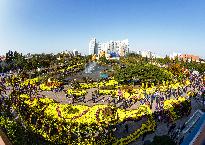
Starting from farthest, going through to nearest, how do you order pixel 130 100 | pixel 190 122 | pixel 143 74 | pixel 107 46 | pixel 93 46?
1. pixel 93 46
2. pixel 107 46
3. pixel 143 74
4. pixel 130 100
5. pixel 190 122

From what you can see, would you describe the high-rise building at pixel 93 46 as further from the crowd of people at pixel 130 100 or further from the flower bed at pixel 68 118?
the flower bed at pixel 68 118

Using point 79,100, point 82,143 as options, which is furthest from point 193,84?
point 82,143

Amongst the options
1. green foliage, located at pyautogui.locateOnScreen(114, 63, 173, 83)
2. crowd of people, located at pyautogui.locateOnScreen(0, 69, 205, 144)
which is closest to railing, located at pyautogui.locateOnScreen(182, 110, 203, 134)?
crowd of people, located at pyautogui.locateOnScreen(0, 69, 205, 144)

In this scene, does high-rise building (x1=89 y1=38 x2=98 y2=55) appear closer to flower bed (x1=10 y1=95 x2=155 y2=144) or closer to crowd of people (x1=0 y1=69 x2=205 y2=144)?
crowd of people (x1=0 y1=69 x2=205 y2=144)

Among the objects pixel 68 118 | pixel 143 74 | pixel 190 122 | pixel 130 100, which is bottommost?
pixel 68 118

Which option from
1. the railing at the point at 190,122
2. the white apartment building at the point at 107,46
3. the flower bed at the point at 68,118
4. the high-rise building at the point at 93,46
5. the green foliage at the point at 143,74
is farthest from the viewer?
the high-rise building at the point at 93,46

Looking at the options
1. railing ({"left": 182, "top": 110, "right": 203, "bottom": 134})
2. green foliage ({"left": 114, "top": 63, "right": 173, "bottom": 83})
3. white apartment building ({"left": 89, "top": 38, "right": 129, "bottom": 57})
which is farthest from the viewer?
white apartment building ({"left": 89, "top": 38, "right": 129, "bottom": 57})

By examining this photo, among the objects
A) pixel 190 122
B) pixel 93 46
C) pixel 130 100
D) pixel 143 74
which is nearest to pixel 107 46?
pixel 93 46

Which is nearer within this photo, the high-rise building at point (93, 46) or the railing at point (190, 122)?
the railing at point (190, 122)

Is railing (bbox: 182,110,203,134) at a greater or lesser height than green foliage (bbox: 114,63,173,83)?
lesser

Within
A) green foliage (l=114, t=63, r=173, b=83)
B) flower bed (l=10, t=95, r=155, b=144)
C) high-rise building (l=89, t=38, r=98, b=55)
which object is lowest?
flower bed (l=10, t=95, r=155, b=144)

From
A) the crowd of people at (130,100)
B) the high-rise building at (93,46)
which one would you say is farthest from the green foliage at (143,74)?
the high-rise building at (93,46)

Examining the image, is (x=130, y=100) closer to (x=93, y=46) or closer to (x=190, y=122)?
(x=190, y=122)
